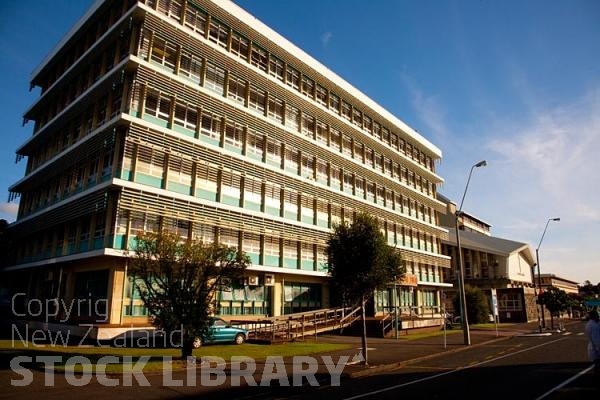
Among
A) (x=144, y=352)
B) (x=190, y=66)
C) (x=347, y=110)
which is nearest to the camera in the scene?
(x=144, y=352)

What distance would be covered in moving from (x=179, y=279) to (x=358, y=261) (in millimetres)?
7063

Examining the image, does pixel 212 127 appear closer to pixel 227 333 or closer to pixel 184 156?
pixel 184 156

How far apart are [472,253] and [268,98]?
1958 inches

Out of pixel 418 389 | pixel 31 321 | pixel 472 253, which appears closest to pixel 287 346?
pixel 418 389

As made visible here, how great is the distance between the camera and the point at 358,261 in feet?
58.1

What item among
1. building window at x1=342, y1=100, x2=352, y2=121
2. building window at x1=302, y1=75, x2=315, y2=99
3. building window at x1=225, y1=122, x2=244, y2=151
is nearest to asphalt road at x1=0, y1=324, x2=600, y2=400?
building window at x1=225, y1=122, x2=244, y2=151

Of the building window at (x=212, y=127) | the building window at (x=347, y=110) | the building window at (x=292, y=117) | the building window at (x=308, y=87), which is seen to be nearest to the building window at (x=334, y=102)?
the building window at (x=347, y=110)

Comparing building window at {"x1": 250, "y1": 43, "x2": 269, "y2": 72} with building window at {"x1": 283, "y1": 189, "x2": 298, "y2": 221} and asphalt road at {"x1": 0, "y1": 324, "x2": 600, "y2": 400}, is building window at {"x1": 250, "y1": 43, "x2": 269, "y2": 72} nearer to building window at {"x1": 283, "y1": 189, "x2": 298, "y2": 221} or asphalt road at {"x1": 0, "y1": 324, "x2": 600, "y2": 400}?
building window at {"x1": 283, "y1": 189, "x2": 298, "y2": 221}

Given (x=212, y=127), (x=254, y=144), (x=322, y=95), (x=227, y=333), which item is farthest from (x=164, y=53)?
(x=227, y=333)

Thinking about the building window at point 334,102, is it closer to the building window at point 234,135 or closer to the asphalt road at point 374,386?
the building window at point 234,135

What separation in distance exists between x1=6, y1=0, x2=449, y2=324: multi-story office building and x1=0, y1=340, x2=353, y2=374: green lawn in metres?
3.92

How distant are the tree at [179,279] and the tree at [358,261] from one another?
181 inches

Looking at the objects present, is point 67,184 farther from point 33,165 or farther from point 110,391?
point 110,391

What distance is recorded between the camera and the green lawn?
14.7 meters
